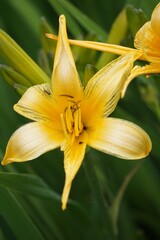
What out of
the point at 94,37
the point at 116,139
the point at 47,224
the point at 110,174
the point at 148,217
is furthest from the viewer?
the point at 148,217

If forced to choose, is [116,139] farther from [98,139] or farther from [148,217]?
[148,217]

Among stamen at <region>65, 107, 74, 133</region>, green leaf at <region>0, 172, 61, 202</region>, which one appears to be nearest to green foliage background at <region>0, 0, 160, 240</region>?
green leaf at <region>0, 172, 61, 202</region>

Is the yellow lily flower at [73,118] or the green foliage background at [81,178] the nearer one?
the yellow lily flower at [73,118]

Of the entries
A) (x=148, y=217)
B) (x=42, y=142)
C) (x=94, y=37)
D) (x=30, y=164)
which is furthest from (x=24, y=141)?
(x=148, y=217)

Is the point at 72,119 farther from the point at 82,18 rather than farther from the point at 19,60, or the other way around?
the point at 82,18

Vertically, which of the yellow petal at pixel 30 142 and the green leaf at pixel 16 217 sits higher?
the yellow petal at pixel 30 142

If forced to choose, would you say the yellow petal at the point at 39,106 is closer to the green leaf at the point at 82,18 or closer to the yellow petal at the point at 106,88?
the yellow petal at the point at 106,88

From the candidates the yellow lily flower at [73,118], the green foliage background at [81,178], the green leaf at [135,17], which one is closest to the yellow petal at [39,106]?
the yellow lily flower at [73,118]
